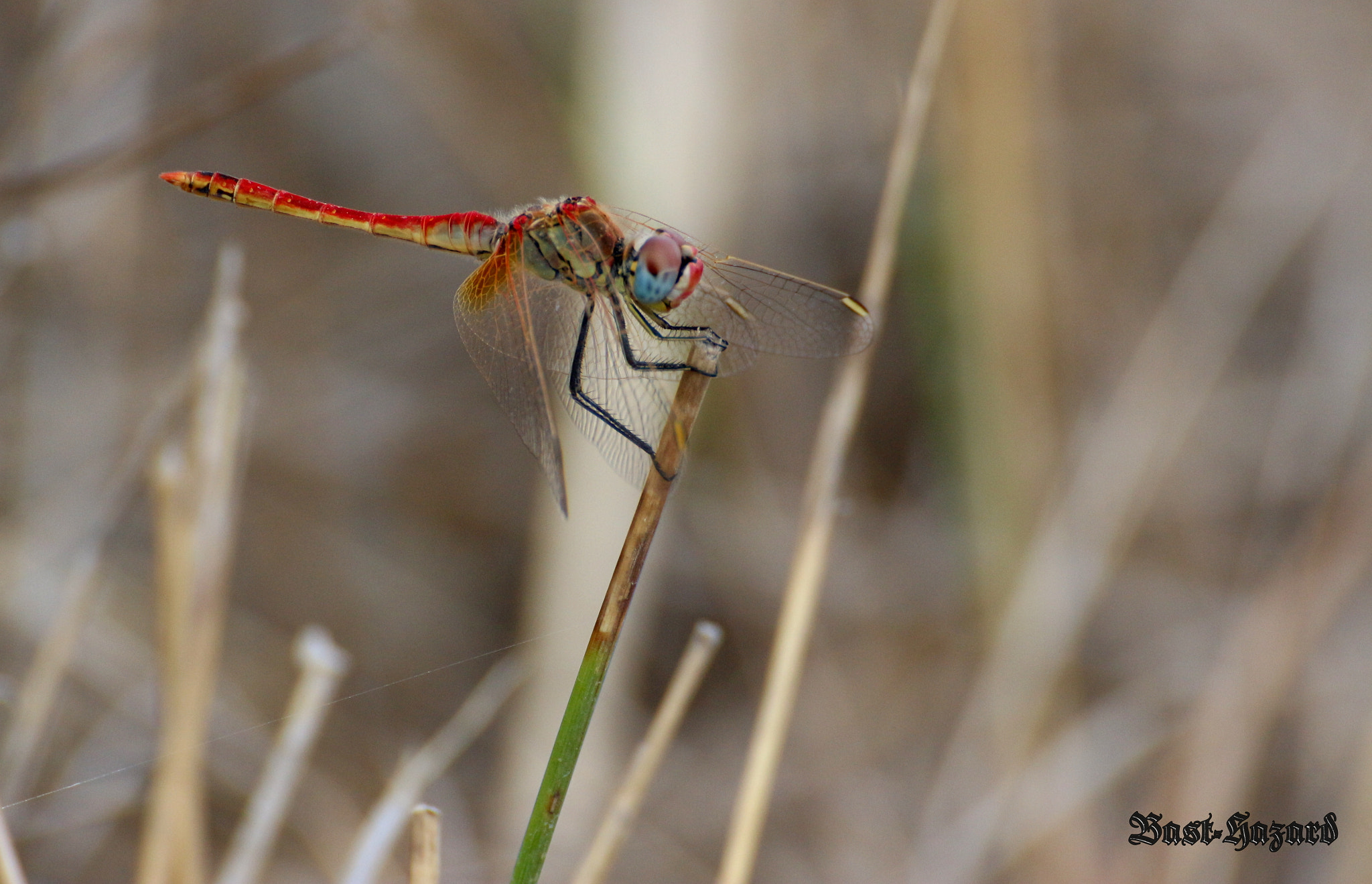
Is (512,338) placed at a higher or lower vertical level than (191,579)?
higher

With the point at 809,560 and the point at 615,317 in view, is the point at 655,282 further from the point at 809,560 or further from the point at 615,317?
the point at 809,560

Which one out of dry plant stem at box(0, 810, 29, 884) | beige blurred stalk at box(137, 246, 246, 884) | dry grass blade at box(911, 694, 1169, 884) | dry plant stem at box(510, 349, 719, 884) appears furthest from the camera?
dry grass blade at box(911, 694, 1169, 884)

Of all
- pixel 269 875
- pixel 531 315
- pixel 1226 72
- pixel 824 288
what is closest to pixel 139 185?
pixel 269 875

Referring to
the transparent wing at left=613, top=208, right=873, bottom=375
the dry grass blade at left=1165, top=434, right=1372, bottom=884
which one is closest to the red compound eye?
the transparent wing at left=613, top=208, right=873, bottom=375

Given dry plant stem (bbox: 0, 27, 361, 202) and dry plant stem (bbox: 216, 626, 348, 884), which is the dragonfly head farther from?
dry plant stem (bbox: 0, 27, 361, 202)

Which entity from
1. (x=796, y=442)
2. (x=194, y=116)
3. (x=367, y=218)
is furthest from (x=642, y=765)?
(x=796, y=442)
